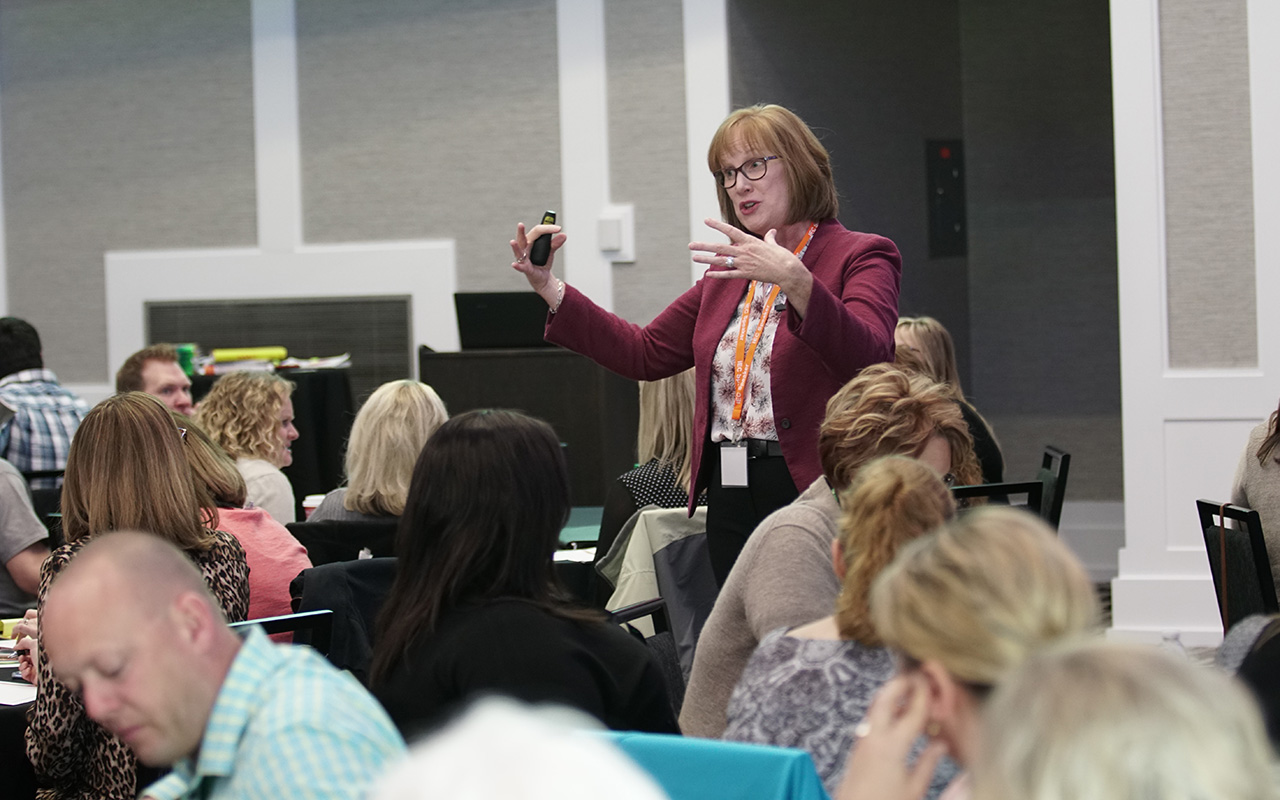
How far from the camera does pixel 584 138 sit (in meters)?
6.63

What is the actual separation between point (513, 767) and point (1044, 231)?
7.78m

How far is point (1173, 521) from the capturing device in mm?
5066

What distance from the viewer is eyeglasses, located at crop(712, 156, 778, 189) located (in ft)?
8.94

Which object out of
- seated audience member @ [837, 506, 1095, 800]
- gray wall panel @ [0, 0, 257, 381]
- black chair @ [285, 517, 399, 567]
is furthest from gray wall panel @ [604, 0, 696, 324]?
seated audience member @ [837, 506, 1095, 800]

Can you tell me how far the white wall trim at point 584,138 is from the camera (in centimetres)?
659

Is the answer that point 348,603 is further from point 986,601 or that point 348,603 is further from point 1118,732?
point 1118,732

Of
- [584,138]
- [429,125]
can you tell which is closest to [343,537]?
[584,138]

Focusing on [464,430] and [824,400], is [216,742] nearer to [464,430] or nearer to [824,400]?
[464,430]

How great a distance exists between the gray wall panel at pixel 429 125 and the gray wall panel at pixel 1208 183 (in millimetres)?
2977

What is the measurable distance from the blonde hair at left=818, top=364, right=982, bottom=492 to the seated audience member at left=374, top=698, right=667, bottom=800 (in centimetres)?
155

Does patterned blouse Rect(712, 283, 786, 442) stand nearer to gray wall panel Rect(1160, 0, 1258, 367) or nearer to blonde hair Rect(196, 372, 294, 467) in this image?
blonde hair Rect(196, 372, 294, 467)

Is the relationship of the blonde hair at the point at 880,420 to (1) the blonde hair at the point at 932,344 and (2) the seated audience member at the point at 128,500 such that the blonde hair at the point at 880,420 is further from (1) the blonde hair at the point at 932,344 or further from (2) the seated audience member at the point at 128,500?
(1) the blonde hair at the point at 932,344

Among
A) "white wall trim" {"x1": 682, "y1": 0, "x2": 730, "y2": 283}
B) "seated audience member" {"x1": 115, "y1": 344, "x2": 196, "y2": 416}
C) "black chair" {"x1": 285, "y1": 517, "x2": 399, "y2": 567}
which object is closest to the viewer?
"black chair" {"x1": 285, "y1": 517, "x2": 399, "y2": 567}

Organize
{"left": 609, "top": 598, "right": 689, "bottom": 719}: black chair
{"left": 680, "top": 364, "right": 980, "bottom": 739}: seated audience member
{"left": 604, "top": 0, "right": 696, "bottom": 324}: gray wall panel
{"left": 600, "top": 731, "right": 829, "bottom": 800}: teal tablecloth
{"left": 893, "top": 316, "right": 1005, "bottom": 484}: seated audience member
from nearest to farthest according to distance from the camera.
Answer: {"left": 600, "top": 731, "right": 829, "bottom": 800}: teal tablecloth < {"left": 680, "top": 364, "right": 980, "bottom": 739}: seated audience member < {"left": 609, "top": 598, "right": 689, "bottom": 719}: black chair < {"left": 893, "top": 316, "right": 1005, "bottom": 484}: seated audience member < {"left": 604, "top": 0, "right": 696, "bottom": 324}: gray wall panel
